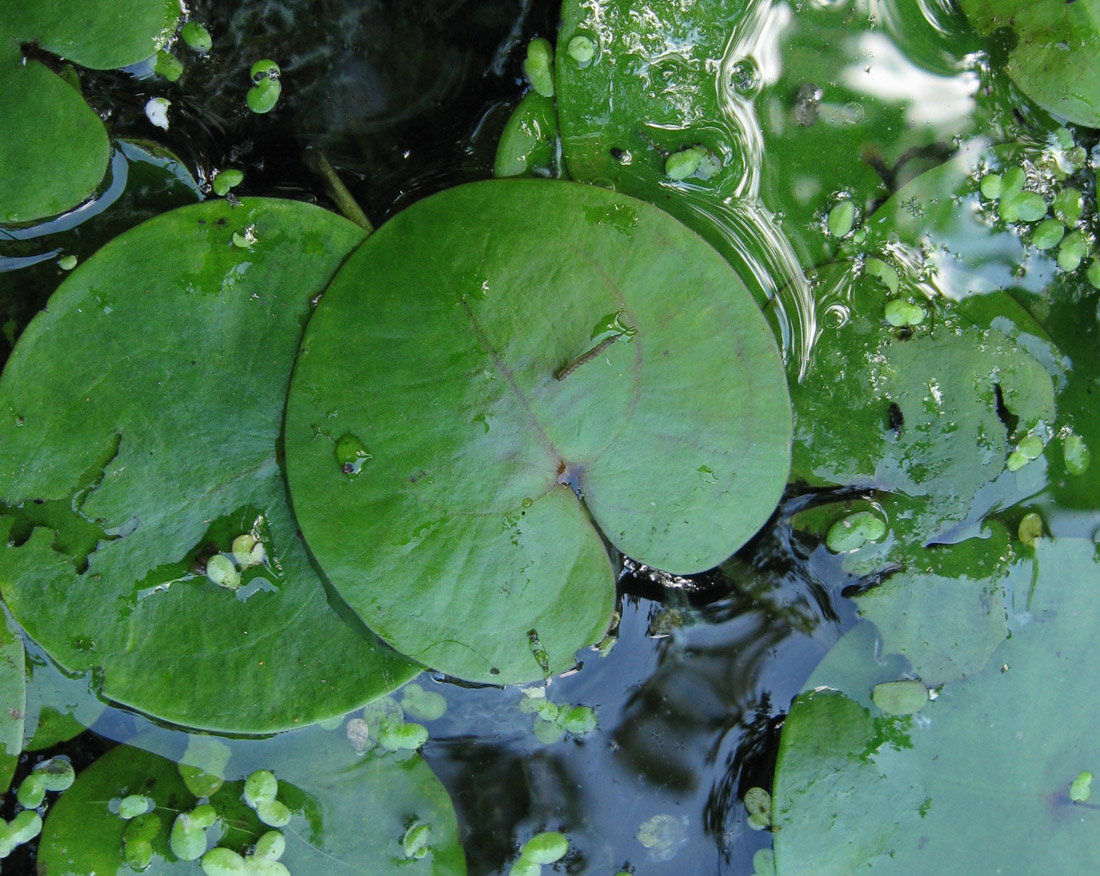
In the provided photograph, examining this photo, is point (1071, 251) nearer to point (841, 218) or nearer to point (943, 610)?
point (841, 218)

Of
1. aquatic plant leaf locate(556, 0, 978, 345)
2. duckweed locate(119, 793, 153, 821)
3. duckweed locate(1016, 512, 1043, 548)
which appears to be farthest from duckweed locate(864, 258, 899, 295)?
duckweed locate(119, 793, 153, 821)

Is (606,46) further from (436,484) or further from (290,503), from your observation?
(290,503)

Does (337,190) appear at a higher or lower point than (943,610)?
higher

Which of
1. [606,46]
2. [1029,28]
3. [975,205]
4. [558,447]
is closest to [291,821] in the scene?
[558,447]

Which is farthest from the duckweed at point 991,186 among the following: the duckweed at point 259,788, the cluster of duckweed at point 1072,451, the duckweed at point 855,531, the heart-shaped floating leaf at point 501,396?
the duckweed at point 259,788

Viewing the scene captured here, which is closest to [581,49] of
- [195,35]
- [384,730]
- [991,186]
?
[195,35]

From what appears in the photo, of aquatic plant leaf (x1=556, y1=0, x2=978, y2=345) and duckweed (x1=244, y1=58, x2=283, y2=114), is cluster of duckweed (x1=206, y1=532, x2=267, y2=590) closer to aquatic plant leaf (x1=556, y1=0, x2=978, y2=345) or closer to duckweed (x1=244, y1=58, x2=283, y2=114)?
duckweed (x1=244, y1=58, x2=283, y2=114)
